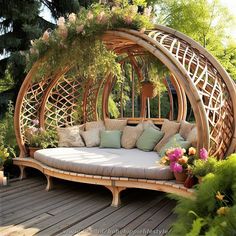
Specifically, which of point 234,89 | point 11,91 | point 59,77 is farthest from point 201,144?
point 11,91

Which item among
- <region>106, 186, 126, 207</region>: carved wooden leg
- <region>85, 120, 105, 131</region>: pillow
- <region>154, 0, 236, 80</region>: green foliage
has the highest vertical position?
<region>154, 0, 236, 80</region>: green foliage

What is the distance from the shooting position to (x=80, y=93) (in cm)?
624

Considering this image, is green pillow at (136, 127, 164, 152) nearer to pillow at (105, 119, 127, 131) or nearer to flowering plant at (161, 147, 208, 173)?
pillow at (105, 119, 127, 131)

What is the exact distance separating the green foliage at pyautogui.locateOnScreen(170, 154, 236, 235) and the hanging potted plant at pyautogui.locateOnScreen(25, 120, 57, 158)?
3906 mm

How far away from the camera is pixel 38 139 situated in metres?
5.02

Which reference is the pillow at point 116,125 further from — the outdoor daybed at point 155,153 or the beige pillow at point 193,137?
the beige pillow at point 193,137

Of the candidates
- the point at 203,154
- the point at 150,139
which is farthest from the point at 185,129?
the point at 203,154

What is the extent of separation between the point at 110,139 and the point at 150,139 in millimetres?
796

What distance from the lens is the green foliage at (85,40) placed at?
151 inches

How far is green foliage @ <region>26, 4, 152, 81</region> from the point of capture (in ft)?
12.6

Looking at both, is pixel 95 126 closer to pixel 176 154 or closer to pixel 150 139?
pixel 150 139

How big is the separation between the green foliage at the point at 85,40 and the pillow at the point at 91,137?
1.38 meters

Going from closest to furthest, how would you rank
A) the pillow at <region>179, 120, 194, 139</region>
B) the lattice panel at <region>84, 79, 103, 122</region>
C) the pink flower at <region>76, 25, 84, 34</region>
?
1. the pink flower at <region>76, 25, 84, 34</region>
2. the pillow at <region>179, 120, 194, 139</region>
3. the lattice panel at <region>84, 79, 103, 122</region>

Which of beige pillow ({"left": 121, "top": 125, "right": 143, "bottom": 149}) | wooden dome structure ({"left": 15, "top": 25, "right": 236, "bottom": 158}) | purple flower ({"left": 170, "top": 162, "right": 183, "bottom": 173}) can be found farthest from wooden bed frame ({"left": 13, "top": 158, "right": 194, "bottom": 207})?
beige pillow ({"left": 121, "top": 125, "right": 143, "bottom": 149})
